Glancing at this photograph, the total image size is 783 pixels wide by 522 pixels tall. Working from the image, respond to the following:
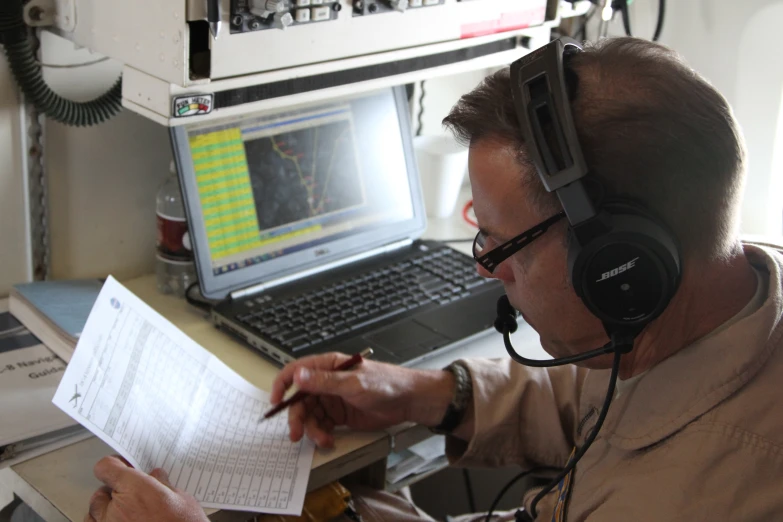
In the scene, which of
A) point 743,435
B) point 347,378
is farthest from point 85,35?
point 743,435

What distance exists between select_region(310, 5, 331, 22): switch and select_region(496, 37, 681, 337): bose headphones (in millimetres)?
395

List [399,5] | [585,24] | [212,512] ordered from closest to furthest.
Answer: [212,512]
[399,5]
[585,24]

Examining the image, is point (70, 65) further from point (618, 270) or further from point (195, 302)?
point (618, 270)

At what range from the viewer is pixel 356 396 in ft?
3.98

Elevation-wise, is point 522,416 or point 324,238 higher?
point 324,238

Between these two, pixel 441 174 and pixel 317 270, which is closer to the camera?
pixel 317 270

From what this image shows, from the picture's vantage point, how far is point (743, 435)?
2.81ft

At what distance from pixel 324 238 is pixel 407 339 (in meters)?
0.32

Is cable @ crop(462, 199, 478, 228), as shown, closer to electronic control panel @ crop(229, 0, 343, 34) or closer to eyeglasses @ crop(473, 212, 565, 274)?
electronic control panel @ crop(229, 0, 343, 34)

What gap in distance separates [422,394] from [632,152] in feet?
1.82

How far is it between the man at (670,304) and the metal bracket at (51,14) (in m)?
0.65

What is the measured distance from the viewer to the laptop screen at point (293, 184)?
1464 mm

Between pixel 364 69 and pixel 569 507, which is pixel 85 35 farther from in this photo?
pixel 569 507

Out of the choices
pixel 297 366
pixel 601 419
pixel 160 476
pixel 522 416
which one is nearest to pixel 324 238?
pixel 297 366
